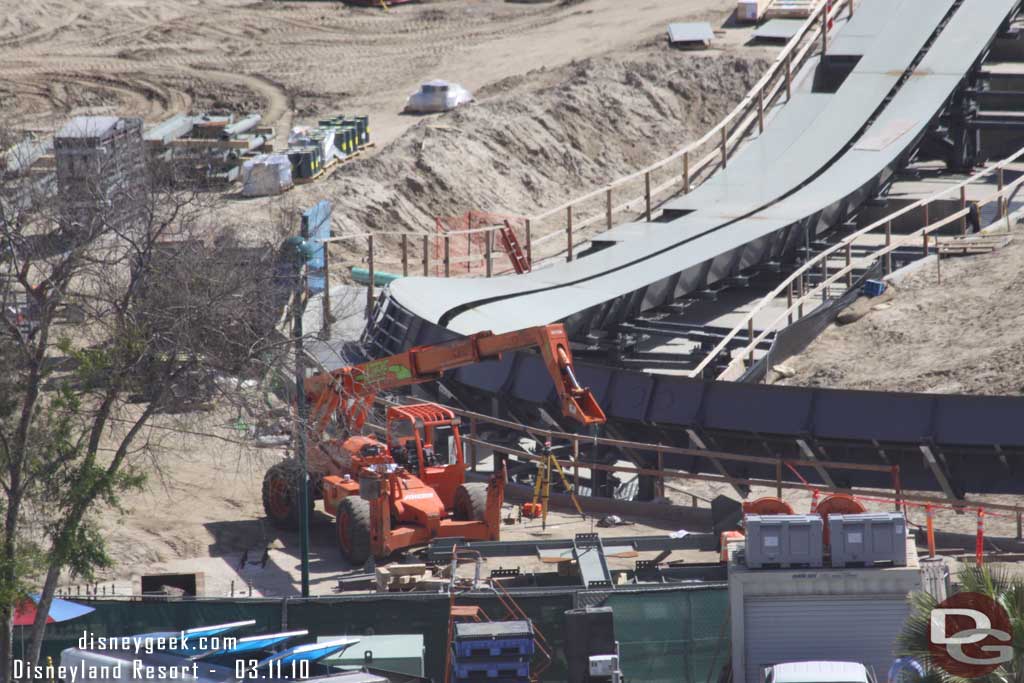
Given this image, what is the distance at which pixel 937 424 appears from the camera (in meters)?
23.7

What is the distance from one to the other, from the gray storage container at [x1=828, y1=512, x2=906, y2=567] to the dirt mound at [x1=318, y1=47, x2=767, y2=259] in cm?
2411

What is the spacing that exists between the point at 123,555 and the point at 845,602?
10899mm

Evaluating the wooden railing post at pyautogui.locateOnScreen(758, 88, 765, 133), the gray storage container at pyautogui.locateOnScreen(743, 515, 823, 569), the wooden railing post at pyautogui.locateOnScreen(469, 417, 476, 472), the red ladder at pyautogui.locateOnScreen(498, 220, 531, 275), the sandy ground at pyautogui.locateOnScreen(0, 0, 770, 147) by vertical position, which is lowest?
the wooden railing post at pyautogui.locateOnScreen(469, 417, 476, 472)

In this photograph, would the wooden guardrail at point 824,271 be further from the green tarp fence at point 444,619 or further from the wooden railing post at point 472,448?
the green tarp fence at point 444,619

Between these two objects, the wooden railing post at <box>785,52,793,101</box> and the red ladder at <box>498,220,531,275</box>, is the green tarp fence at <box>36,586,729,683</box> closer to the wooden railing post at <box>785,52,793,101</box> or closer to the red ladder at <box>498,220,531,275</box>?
the red ladder at <box>498,220,531,275</box>

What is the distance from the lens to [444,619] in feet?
59.2

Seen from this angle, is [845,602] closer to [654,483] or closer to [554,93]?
[654,483]

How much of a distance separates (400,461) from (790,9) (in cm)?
3312

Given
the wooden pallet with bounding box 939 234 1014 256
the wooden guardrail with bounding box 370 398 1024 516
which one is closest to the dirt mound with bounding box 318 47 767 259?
the wooden pallet with bounding box 939 234 1014 256

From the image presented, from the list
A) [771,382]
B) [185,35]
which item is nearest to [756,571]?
[771,382]

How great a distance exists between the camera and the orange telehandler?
22.8 metres

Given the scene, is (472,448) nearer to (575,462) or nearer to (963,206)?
(575,462)

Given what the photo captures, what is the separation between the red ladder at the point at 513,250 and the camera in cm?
3672

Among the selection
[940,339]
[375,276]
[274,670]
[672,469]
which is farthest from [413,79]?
[274,670]
